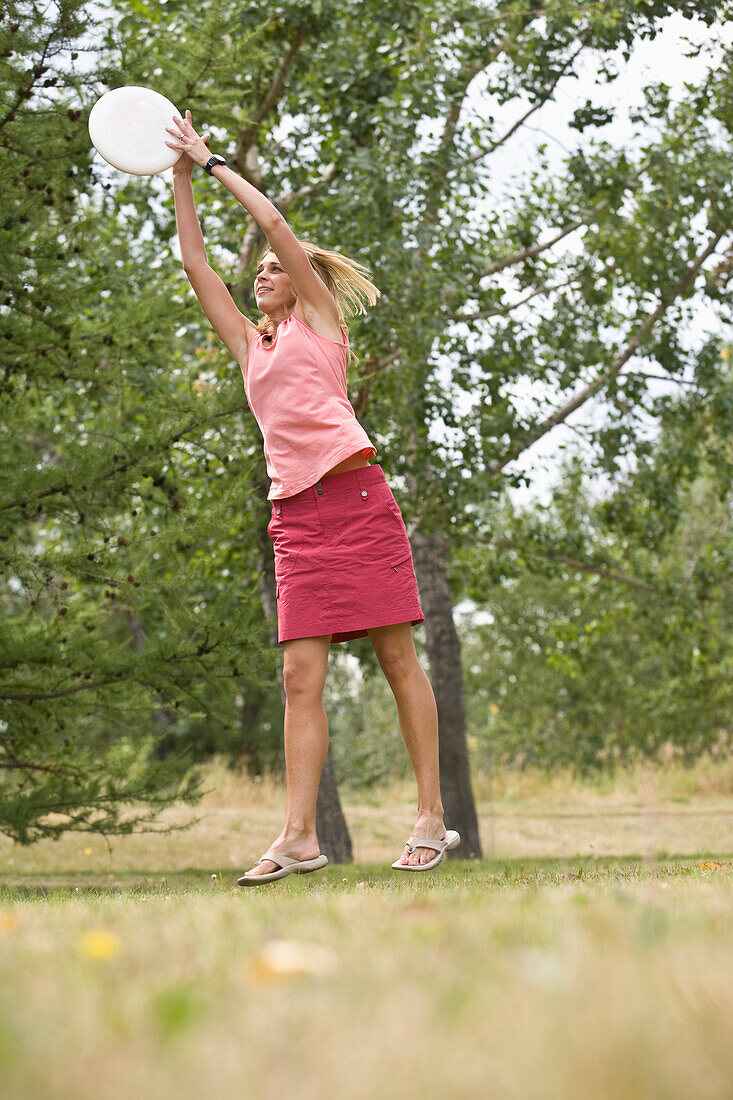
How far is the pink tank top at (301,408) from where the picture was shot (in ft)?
11.8

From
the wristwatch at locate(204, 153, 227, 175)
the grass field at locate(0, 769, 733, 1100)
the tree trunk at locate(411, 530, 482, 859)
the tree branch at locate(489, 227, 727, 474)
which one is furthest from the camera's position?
the tree trunk at locate(411, 530, 482, 859)

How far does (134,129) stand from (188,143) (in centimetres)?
39

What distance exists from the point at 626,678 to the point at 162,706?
1967 centimetres

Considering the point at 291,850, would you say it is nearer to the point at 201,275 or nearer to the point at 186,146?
the point at 201,275

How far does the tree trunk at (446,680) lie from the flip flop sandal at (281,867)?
21.9 feet

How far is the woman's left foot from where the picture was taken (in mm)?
3615

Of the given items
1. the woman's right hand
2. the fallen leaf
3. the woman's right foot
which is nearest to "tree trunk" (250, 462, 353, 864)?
the woman's right hand

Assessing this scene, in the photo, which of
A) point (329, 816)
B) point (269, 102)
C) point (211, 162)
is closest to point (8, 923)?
point (211, 162)

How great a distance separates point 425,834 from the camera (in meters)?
3.66

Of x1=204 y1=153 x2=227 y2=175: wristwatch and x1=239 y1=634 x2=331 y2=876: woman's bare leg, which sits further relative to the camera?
x1=204 y1=153 x2=227 y2=175: wristwatch

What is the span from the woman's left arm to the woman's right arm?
0.32 ft

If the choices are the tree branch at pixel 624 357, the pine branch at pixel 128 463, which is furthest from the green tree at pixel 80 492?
the tree branch at pixel 624 357

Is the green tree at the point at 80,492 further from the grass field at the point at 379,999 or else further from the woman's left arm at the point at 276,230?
the grass field at the point at 379,999

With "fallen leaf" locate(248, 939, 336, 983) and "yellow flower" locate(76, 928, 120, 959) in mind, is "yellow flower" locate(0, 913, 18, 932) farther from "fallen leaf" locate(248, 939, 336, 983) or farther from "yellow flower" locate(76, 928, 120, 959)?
"fallen leaf" locate(248, 939, 336, 983)
